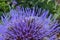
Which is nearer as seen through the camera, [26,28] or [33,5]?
[26,28]

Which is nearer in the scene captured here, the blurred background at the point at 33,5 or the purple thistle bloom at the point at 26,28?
the purple thistle bloom at the point at 26,28

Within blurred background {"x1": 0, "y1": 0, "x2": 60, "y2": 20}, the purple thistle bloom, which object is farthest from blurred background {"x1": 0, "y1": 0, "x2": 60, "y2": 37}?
the purple thistle bloom

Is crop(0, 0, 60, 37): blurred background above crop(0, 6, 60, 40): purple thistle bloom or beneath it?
above

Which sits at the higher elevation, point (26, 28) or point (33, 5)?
point (33, 5)

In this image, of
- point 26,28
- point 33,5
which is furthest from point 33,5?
point 26,28

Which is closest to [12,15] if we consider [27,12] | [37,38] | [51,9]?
[27,12]

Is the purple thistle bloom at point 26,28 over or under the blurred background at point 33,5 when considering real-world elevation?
under

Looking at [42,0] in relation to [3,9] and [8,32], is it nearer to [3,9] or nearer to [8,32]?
[3,9]

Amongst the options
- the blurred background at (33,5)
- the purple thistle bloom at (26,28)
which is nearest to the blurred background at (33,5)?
the blurred background at (33,5)

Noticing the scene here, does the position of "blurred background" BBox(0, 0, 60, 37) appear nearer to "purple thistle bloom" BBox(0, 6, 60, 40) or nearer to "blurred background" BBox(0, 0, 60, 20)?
"blurred background" BBox(0, 0, 60, 20)

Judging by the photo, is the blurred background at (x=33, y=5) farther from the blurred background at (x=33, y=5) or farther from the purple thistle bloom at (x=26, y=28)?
the purple thistle bloom at (x=26, y=28)

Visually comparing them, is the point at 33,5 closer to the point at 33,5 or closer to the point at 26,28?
the point at 33,5
